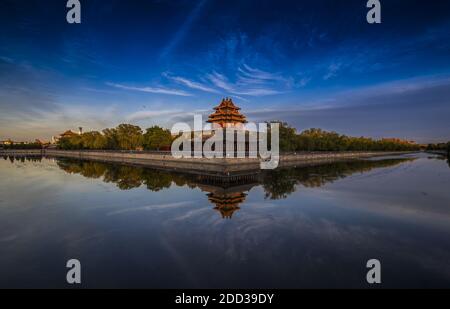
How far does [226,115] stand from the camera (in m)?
45.6

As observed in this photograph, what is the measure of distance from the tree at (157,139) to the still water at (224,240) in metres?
35.9

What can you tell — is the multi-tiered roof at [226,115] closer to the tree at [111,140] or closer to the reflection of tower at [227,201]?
the reflection of tower at [227,201]

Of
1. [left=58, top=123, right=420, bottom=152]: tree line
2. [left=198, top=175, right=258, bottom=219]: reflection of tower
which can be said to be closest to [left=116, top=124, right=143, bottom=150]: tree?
[left=58, top=123, right=420, bottom=152]: tree line

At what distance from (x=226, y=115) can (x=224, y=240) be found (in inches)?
1559

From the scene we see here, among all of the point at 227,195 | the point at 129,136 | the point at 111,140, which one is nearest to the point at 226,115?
the point at 129,136

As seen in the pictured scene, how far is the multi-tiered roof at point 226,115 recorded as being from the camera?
45.6 metres

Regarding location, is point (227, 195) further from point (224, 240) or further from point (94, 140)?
point (94, 140)

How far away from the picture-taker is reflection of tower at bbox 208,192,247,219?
430 inches

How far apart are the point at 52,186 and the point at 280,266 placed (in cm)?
1880

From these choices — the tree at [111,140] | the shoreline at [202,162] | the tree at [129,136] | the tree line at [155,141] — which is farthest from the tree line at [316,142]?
the tree at [111,140]

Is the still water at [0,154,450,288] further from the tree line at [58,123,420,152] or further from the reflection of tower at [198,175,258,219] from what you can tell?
the tree line at [58,123,420,152]

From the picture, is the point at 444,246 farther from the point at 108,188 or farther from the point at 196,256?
the point at 108,188

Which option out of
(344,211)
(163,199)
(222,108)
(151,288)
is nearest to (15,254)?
(151,288)

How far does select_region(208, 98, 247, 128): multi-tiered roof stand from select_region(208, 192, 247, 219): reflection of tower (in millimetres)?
32235
